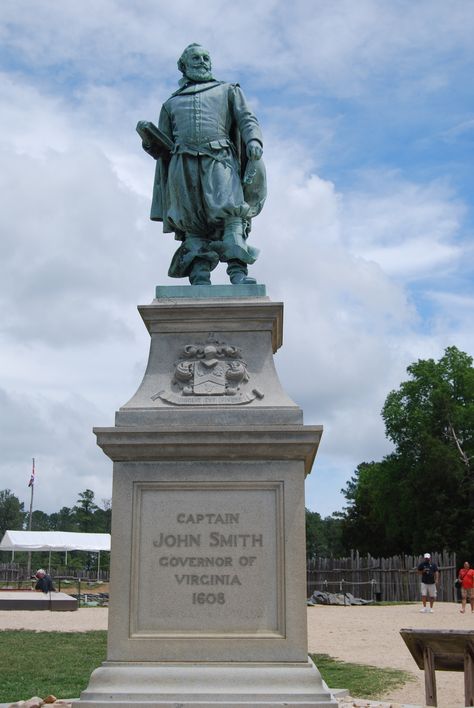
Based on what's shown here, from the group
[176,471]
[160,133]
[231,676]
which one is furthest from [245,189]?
[231,676]

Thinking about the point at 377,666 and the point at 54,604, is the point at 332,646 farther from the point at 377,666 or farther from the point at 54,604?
the point at 54,604

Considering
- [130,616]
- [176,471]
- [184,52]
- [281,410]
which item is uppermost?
[184,52]

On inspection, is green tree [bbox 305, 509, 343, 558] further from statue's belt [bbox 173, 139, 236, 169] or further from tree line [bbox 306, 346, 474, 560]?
statue's belt [bbox 173, 139, 236, 169]

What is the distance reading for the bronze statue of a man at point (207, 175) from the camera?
7.91 meters

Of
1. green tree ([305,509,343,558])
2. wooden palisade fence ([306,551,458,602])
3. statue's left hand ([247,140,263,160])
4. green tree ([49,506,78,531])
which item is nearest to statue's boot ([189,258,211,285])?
statue's left hand ([247,140,263,160])

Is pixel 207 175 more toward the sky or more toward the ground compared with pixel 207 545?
more toward the sky

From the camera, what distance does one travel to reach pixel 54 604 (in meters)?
26.6

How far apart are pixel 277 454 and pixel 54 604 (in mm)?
22050

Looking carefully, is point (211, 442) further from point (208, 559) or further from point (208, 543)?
point (208, 559)

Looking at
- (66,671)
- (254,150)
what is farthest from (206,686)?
(66,671)

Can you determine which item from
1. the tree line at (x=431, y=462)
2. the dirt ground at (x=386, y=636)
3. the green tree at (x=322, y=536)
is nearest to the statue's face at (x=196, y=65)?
the dirt ground at (x=386, y=636)

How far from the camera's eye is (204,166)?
7.97m

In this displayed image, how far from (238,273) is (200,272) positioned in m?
0.38

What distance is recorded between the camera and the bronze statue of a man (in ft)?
26.0
